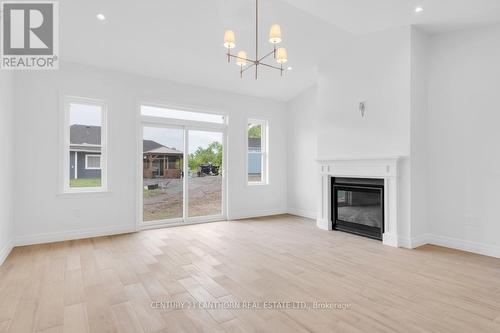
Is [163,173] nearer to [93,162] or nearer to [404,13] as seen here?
[93,162]

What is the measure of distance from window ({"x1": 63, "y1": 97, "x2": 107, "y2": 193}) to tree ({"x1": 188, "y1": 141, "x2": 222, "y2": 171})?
5.65 ft

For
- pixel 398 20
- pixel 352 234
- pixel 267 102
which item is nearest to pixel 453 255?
pixel 352 234

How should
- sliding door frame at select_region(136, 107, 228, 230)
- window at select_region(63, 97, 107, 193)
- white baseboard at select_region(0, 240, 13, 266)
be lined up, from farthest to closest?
sliding door frame at select_region(136, 107, 228, 230) → window at select_region(63, 97, 107, 193) → white baseboard at select_region(0, 240, 13, 266)

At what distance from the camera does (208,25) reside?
161 inches

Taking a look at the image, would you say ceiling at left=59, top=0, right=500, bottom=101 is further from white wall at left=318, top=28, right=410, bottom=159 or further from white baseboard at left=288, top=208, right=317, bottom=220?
white baseboard at left=288, top=208, right=317, bottom=220

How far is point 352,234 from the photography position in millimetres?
4895

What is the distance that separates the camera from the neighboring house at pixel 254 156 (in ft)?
22.0

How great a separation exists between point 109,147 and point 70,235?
161 centimetres

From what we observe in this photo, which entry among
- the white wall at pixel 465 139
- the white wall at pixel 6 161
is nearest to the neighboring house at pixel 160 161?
the white wall at pixel 6 161

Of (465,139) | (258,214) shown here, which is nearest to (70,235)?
(258,214)

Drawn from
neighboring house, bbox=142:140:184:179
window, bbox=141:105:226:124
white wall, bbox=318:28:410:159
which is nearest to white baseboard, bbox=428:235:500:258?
white wall, bbox=318:28:410:159

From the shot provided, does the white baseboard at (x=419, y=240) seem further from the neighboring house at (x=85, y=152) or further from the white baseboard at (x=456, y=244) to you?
the neighboring house at (x=85, y=152)

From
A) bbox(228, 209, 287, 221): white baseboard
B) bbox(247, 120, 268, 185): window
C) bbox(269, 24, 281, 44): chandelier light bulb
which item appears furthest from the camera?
bbox(247, 120, 268, 185): window

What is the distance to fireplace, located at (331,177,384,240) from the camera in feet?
14.9
